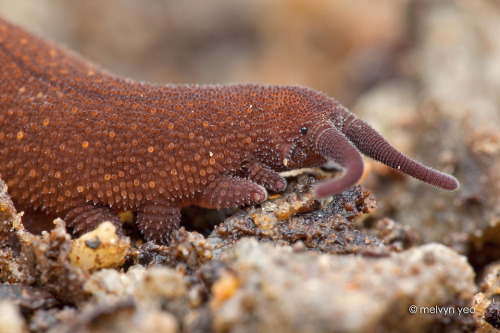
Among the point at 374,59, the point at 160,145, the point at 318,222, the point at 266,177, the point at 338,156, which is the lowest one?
the point at 318,222

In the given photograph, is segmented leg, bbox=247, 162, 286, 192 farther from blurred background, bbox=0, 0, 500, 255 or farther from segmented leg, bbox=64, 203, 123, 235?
blurred background, bbox=0, 0, 500, 255

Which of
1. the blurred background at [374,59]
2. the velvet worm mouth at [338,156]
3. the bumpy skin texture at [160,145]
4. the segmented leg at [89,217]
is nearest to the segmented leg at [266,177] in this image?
the bumpy skin texture at [160,145]

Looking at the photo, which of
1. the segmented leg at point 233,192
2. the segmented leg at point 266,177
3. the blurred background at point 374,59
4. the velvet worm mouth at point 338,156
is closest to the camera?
the velvet worm mouth at point 338,156

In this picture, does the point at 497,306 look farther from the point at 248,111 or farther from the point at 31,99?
the point at 31,99

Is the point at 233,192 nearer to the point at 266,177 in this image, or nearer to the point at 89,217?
the point at 266,177

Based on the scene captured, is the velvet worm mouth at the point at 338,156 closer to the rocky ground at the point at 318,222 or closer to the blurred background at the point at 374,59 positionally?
the rocky ground at the point at 318,222

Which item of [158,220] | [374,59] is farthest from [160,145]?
[374,59]

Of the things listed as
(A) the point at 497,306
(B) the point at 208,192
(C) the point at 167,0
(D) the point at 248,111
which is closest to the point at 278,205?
(B) the point at 208,192
